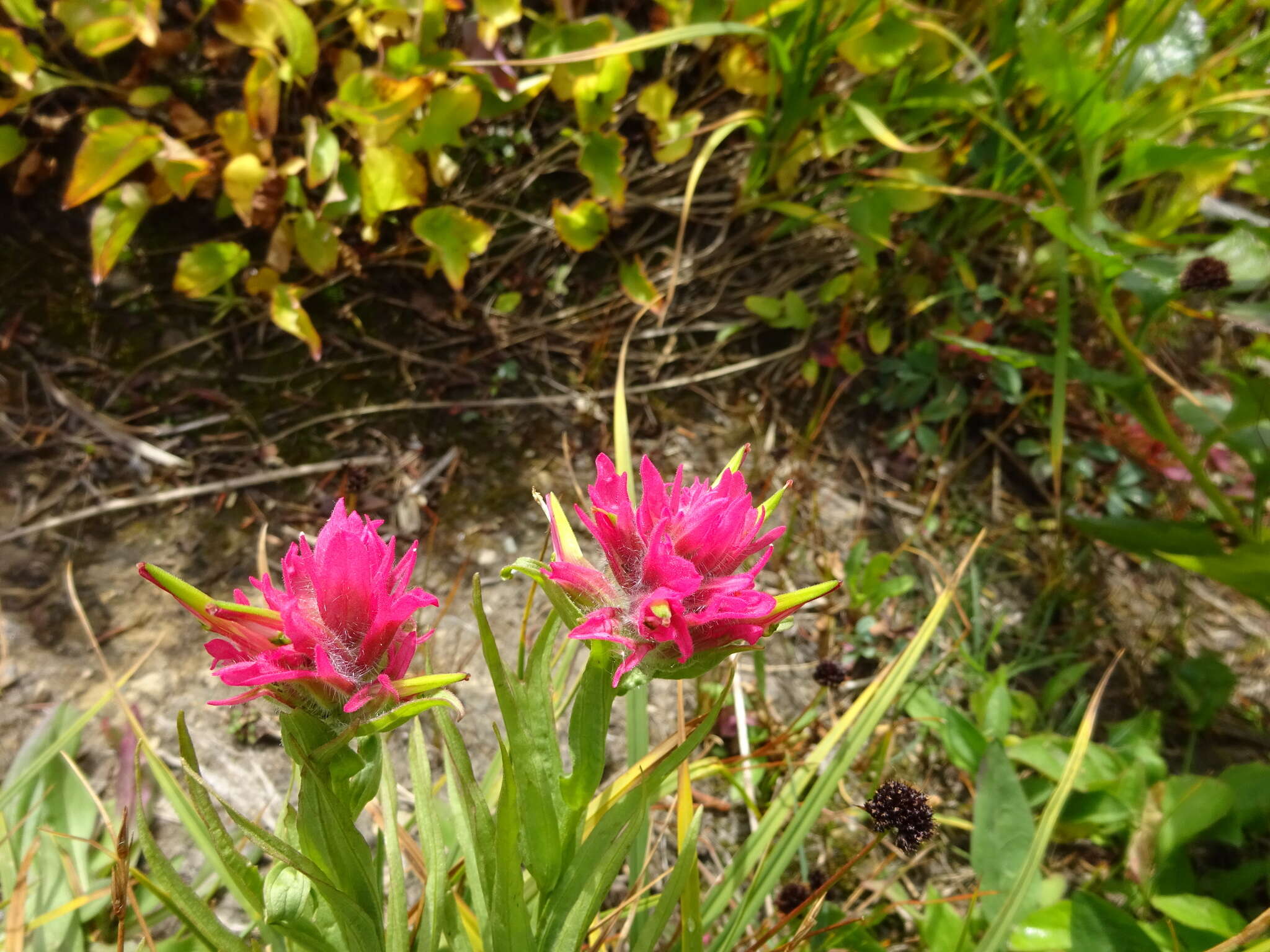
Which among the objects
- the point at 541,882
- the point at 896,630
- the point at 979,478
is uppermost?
the point at 979,478

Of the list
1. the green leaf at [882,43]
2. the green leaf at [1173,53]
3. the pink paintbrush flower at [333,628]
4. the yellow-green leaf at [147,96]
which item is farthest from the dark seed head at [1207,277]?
the yellow-green leaf at [147,96]

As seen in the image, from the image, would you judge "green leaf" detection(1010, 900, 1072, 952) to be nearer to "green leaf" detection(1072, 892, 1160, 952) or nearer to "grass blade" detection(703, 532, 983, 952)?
"green leaf" detection(1072, 892, 1160, 952)

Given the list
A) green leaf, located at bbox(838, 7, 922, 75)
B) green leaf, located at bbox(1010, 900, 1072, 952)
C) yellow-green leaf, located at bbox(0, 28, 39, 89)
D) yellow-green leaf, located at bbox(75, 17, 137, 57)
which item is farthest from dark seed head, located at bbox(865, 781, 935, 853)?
yellow-green leaf, located at bbox(0, 28, 39, 89)

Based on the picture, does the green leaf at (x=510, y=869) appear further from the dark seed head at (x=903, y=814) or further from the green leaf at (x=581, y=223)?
the green leaf at (x=581, y=223)

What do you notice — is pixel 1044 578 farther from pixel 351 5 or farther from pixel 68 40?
A: pixel 68 40

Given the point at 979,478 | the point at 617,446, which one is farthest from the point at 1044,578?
the point at 617,446

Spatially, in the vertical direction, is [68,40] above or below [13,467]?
above
